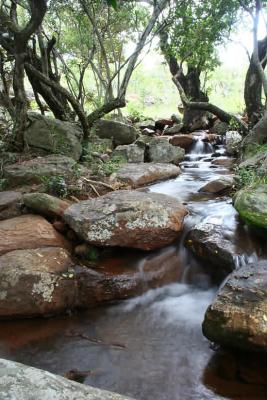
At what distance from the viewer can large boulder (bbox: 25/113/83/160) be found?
7.34m

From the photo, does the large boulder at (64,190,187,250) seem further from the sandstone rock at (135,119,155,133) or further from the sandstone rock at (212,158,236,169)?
the sandstone rock at (135,119,155,133)

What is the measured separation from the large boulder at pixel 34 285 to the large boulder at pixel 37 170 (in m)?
1.85

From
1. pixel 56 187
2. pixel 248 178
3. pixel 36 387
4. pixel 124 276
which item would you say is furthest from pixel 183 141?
pixel 36 387

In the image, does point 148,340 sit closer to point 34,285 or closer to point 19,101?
point 34,285

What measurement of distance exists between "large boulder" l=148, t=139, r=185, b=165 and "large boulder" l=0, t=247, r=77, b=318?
18.9 ft

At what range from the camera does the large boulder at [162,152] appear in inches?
371

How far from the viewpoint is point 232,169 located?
28.2ft

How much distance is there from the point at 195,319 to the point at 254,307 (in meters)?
0.90

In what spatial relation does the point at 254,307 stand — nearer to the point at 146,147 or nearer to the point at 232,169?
the point at 232,169

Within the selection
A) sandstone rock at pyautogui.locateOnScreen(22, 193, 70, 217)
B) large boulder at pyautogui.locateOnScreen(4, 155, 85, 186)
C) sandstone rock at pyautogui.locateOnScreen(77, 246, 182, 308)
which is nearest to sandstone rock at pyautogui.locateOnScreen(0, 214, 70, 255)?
sandstone rock at pyautogui.locateOnScreen(22, 193, 70, 217)

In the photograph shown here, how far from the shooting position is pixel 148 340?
345 centimetres

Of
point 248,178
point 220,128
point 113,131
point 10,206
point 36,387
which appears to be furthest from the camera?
point 220,128

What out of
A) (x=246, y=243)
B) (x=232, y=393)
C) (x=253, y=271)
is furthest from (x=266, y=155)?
(x=232, y=393)

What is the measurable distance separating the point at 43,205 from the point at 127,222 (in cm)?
120
